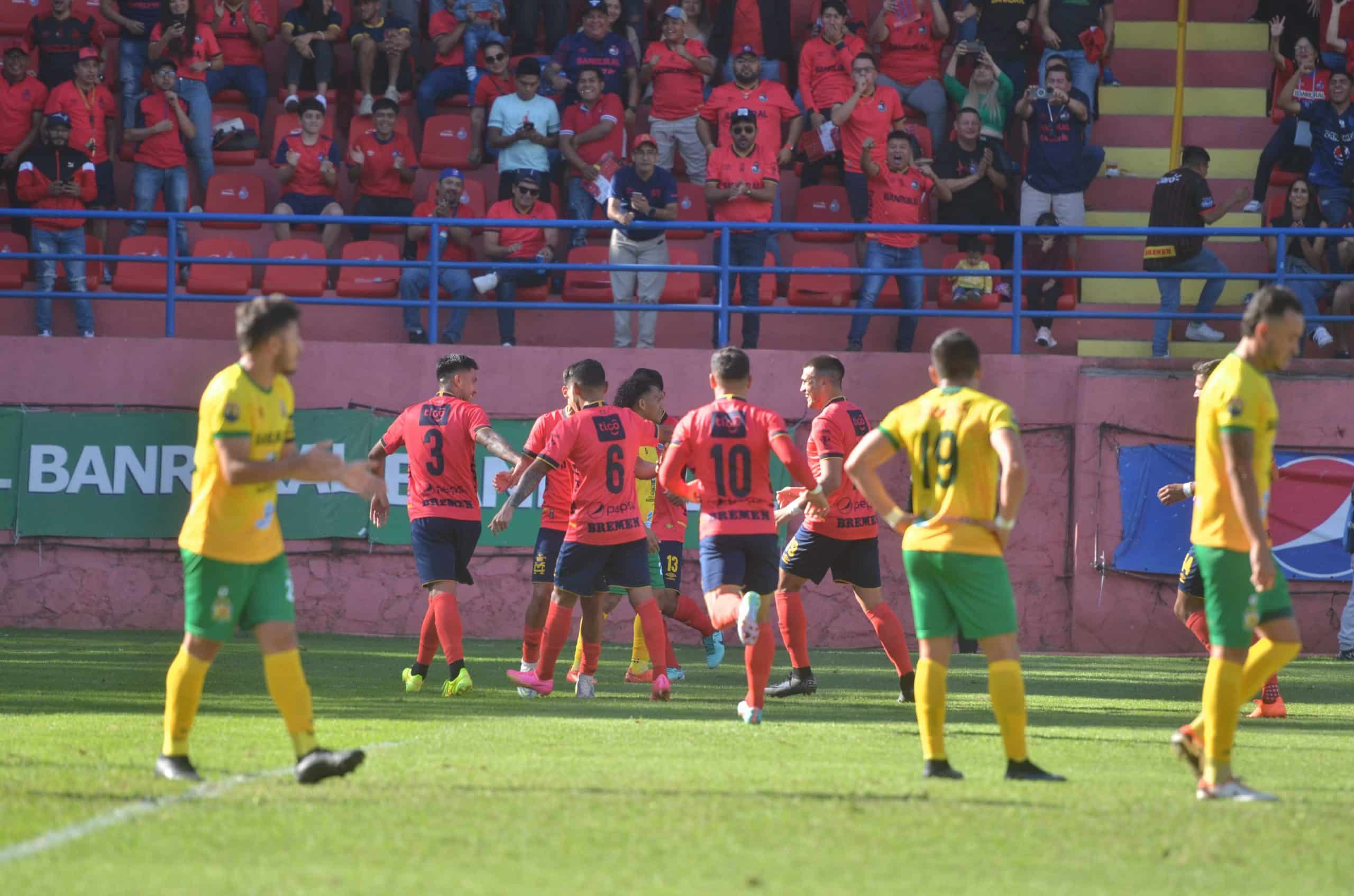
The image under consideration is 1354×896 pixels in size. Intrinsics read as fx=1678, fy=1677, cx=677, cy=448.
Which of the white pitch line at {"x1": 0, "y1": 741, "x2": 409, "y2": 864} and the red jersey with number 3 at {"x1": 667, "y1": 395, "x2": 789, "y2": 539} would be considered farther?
the red jersey with number 3 at {"x1": 667, "y1": 395, "x2": 789, "y2": 539}

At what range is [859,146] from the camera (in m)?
19.0

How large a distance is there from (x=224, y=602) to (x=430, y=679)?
586 cm

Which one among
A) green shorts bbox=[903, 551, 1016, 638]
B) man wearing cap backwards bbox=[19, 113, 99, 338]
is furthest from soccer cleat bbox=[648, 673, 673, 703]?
man wearing cap backwards bbox=[19, 113, 99, 338]

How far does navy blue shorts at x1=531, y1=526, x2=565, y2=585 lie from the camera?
11.8m

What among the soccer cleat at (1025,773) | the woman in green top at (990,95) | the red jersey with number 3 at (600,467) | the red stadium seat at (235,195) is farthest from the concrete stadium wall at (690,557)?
the soccer cleat at (1025,773)

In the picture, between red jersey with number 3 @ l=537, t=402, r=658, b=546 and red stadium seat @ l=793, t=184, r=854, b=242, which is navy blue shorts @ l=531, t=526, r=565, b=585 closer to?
red jersey with number 3 @ l=537, t=402, r=658, b=546

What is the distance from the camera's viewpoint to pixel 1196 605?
11.1m

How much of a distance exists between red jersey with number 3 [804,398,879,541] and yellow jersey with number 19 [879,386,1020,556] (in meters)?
3.19

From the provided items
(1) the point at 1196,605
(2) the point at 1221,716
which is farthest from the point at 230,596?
(1) the point at 1196,605

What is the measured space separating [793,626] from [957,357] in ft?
14.8

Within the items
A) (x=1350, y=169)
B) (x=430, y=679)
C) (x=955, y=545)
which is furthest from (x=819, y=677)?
(x=1350, y=169)

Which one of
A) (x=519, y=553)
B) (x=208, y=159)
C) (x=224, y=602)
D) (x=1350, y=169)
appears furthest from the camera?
(x=208, y=159)

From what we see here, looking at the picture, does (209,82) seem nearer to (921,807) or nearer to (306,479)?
(306,479)

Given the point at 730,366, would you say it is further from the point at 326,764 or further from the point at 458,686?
the point at 326,764
